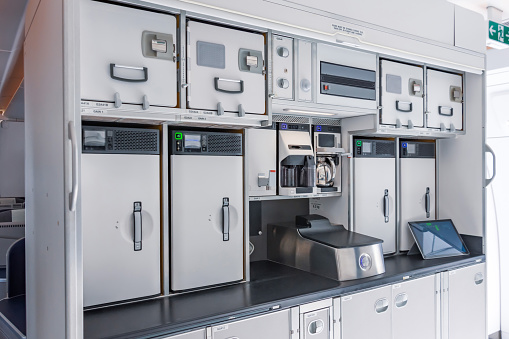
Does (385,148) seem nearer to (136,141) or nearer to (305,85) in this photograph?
(305,85)

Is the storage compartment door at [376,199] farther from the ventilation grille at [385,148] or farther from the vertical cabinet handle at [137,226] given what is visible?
the vertical cabinet handle at [137,226]

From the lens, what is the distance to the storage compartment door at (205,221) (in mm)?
2295

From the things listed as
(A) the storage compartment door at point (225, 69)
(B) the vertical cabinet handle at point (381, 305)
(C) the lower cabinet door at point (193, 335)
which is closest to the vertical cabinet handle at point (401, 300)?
(B) the vertical cabinet handle at point (381, 305)

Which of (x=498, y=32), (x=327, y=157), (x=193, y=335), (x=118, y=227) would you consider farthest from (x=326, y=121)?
(x=498, y=32)

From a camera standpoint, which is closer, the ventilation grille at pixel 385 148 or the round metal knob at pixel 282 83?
the round metal knob at pixel 282 83

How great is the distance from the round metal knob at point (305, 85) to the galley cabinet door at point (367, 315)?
4.23 ft

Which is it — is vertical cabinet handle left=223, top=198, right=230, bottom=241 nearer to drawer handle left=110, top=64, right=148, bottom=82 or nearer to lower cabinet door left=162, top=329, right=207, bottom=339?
lower cabinet door left=162, top=329, right=207, bottom=339

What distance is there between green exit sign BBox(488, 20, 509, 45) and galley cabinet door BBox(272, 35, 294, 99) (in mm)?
2726

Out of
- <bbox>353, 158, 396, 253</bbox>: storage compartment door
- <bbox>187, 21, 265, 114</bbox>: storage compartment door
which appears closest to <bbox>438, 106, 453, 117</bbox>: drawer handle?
<bbox>353, 158, 396, 253</bbox>: storage compartment door

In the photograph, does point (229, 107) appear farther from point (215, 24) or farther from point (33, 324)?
point (33, 324)

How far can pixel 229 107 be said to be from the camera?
7.49ft

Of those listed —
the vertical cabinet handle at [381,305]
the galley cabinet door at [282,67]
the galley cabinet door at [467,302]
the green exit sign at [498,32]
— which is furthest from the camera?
the green exit sign at [498,32]

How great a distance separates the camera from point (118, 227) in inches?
82.4

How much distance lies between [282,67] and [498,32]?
295cm
